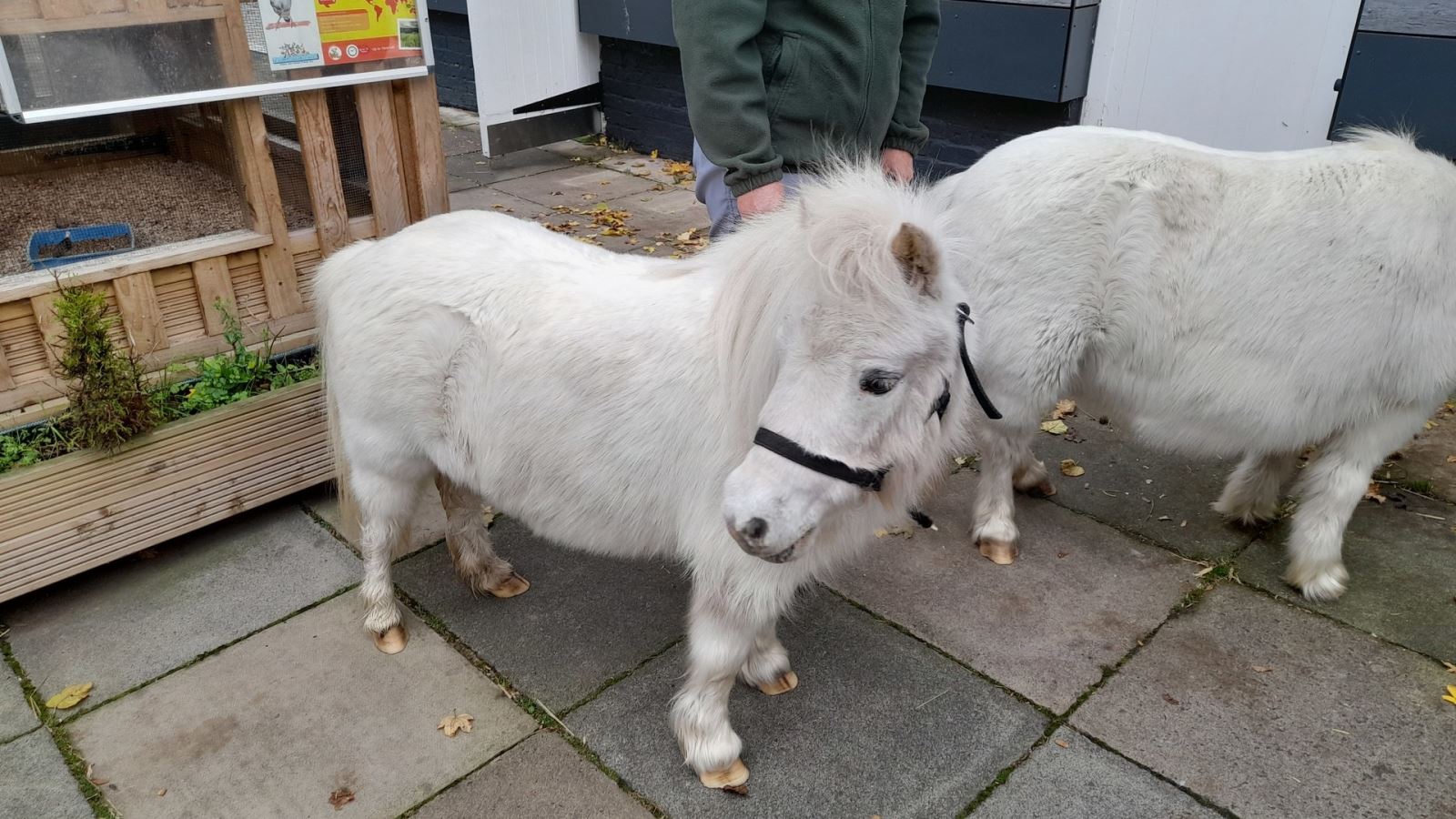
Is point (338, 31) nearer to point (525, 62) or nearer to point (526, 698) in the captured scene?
point (526, 698)

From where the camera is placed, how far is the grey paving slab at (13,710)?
267 cm

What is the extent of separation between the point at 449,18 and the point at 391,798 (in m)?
9.02

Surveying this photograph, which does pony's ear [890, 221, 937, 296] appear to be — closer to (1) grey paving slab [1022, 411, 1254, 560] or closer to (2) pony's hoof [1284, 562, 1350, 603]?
(1) grey paving slab [1022, 411, 1254, 560]

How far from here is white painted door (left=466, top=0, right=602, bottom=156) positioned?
7.27 meters

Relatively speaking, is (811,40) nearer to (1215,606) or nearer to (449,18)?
(1215,606)

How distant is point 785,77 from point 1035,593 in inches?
78.2

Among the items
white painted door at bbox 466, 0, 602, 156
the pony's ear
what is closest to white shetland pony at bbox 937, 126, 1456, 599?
the pony's ear

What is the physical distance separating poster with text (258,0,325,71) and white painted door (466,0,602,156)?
3974mm

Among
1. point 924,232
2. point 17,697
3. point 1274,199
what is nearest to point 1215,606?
point 1274,199

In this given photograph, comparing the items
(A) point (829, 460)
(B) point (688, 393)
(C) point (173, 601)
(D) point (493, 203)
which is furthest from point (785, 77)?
(D) point (493, 203)

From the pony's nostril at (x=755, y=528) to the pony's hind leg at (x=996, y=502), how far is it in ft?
5.77

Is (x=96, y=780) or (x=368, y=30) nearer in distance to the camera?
(x=96, y=780)

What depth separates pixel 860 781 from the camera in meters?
2.49

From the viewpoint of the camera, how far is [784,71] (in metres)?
2.70
